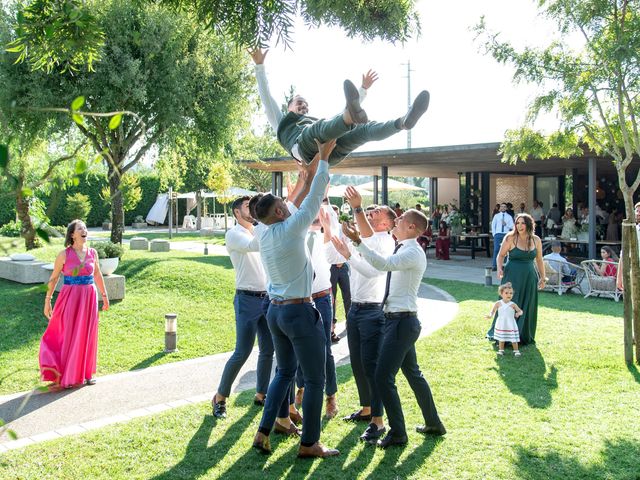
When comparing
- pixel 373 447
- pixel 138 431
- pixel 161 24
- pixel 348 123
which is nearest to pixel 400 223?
pixel 373 447

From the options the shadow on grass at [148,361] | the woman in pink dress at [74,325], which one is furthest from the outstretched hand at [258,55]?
the shadow on grass at [148,361]

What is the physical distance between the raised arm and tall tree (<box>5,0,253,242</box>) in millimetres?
9736

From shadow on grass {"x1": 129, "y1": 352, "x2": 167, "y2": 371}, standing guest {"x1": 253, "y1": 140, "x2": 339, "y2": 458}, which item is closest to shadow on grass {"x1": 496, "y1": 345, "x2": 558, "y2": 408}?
standing guest {"x1": 253, "y1": 140, "x2": 339, "y2": 458}

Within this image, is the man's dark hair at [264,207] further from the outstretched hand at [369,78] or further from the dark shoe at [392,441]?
the dark shoe at [392,441]

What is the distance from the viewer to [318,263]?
18.8 feet

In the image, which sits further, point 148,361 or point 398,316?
point 148,361

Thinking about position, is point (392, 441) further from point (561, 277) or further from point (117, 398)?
point (561, 277)

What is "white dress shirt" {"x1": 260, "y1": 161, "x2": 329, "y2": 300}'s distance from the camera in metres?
4.34

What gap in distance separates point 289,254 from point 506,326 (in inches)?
183

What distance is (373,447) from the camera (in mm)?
4891

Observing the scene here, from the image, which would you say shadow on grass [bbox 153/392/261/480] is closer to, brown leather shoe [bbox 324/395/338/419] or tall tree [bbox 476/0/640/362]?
brown leather shoe [bbox 324/395/338/419]

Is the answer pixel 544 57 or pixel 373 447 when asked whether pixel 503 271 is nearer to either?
pixel 544 57

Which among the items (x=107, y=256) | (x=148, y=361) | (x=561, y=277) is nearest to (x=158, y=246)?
(x=107, y=256)

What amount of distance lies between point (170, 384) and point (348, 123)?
474 cm
